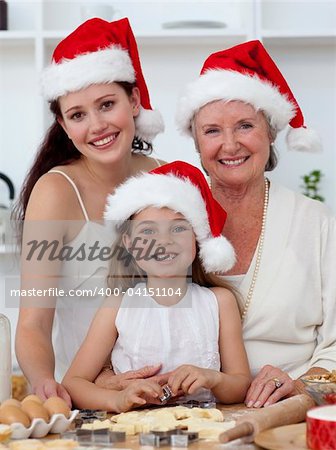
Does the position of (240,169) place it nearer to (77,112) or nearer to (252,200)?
(252,200)

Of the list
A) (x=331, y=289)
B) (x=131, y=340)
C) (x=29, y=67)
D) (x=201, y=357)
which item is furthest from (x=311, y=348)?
(x=29, y=67)

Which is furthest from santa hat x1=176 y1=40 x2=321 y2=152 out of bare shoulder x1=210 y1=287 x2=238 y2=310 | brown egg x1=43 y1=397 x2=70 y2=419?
brown egg x1=43 y1=397 x2=70 y2=419

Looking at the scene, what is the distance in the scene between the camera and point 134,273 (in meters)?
1.98

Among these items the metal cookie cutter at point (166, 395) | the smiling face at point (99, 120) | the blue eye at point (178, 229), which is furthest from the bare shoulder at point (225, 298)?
the smiling face at point (99, 120)

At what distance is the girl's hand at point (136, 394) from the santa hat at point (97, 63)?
81cm

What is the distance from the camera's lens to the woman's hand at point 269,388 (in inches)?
68.8

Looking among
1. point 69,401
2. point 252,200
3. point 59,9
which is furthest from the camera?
point 59,9

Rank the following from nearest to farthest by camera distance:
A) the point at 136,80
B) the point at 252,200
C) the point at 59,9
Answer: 1. the point at 252,200
2. the point at 136,80
3. the point at 59,9

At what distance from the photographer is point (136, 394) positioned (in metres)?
1.63

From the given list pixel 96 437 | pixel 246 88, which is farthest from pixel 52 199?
pixel 96 437

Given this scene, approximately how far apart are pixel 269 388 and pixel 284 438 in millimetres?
417

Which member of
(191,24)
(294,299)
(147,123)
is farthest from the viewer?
(191,24)

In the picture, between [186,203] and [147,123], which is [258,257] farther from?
[147,123]

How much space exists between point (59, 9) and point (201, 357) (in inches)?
81.1
